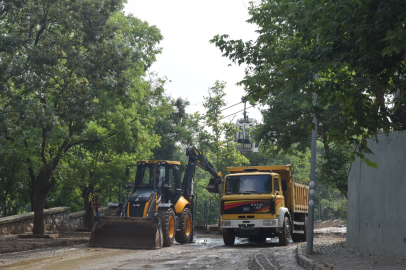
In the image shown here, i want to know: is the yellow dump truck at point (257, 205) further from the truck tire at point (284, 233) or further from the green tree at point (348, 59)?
the green tree at point (348, 59)

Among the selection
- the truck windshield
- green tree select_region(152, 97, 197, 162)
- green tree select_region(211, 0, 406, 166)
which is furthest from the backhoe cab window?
green tree select_region(152, 97, 197, 162)

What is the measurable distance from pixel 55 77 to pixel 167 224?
25.3 ft

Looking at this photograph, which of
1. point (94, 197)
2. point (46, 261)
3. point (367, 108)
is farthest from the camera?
point (94, 197)

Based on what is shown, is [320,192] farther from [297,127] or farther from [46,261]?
[46,261]

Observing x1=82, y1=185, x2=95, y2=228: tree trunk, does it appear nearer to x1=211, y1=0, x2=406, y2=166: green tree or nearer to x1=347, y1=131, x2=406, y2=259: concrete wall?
x1=347, y1=131, x2=406, y2=259: concrete wall

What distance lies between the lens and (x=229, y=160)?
3666 centimetres

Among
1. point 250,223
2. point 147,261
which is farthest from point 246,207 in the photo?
point 147,261

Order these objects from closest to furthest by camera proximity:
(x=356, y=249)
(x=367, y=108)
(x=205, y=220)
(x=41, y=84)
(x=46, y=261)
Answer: (x=367, y=108) < (x=46, y=261) < (x=356, y=249) < (x=41, y=84) < (x=205, y=220)

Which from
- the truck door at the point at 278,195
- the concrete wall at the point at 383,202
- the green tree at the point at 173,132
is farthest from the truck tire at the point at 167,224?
the green tree at the point at 173,132

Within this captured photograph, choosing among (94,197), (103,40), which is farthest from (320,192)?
(103,40)

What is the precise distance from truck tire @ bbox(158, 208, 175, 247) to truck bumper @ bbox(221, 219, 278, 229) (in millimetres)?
2006

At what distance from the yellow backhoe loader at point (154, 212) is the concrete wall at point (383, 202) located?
6.80 m

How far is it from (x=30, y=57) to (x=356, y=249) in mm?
12727

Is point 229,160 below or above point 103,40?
below
